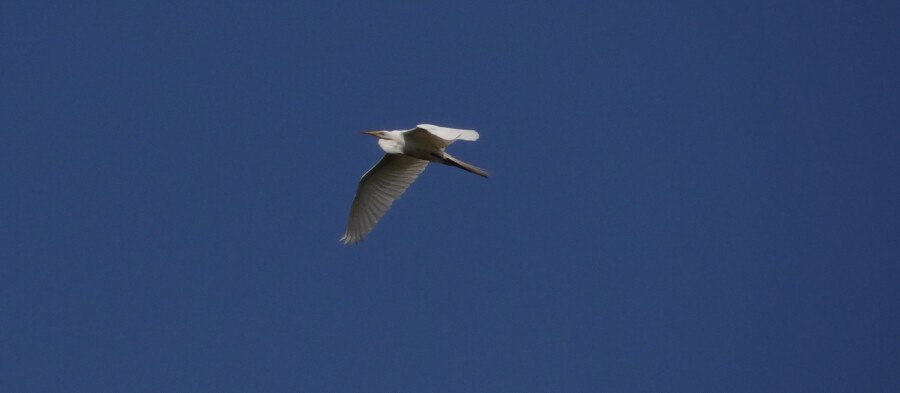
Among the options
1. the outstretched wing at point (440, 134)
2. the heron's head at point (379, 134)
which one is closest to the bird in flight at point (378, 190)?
the heron's head at point (379, 134)

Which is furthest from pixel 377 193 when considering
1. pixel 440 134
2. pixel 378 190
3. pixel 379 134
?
pixel 440 134

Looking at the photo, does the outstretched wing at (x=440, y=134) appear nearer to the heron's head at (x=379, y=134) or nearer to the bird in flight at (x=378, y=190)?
the heron's head at (x=379, y=134)

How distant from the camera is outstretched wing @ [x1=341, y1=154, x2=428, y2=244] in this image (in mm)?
13883

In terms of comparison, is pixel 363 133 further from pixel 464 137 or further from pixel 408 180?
pixel 464 137

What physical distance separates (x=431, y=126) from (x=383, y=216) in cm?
218

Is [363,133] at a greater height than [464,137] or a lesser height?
greater

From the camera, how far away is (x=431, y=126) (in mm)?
11992

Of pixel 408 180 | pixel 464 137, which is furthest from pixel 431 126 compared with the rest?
pixel 408 180

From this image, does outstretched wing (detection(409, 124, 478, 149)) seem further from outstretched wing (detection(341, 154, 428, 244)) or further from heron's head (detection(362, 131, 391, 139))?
A: outstretched wing (detection(341, 154, 428, 244))

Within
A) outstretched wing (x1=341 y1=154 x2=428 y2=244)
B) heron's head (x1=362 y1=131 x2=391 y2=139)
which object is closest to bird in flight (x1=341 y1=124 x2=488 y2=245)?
outstretched wing (x1=341 y1=154 x2=428 y2=244)

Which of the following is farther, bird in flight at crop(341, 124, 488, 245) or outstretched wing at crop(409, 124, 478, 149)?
bird in flight at crop(341, 124, 488, 245)

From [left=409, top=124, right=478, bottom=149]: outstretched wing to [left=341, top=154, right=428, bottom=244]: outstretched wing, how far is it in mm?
1249

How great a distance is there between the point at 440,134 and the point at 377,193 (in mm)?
2493

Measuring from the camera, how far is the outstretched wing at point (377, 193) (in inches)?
547
